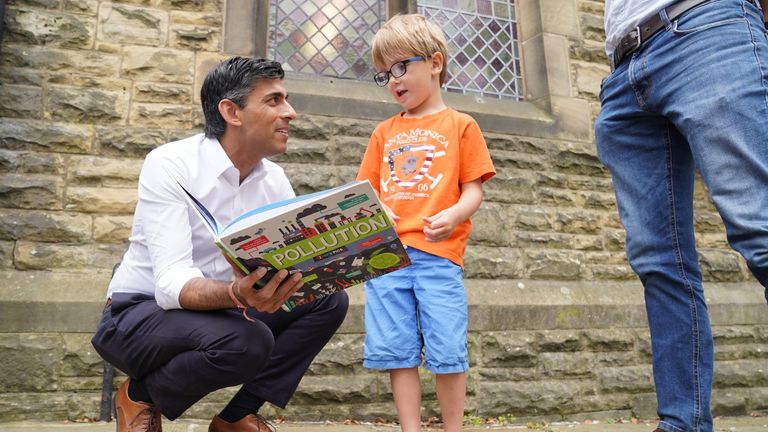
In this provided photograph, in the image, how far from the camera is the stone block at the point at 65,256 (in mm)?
3480

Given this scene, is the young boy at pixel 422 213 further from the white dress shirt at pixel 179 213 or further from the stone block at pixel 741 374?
the stone block at pixel 741 374

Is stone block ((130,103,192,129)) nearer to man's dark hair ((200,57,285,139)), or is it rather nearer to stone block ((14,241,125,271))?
stone block ((14,241,125,271))

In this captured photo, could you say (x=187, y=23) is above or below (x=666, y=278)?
above

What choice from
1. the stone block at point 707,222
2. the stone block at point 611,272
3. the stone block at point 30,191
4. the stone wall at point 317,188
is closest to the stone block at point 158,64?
the stone wall at point 317,188

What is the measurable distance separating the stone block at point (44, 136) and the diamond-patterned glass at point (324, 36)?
56.7 inches

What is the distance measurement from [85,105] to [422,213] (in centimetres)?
241

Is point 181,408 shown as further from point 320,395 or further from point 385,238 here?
point 320,395

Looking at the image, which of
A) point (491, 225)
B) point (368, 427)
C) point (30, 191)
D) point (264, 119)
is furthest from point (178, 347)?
point (491, 225)

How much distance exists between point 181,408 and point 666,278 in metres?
1.59

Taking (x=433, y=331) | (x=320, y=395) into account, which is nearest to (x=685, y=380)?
(x=433, y=331)

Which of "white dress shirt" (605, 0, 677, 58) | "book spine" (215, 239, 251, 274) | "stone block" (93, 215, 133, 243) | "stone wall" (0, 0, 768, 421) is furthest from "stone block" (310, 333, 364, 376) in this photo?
"white dress shirt" (605, 0, 677, 58)

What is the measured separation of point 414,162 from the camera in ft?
8.25

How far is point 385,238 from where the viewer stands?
5.51 ft

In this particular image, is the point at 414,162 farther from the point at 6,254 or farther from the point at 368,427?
the point at 6,254
